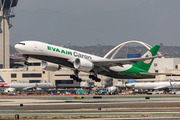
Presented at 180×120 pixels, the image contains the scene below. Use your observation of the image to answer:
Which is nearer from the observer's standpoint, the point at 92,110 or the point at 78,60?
the point at 92,110

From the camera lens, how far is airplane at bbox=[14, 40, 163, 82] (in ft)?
163

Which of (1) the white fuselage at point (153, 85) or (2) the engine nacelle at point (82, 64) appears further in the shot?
(1) the white fuselage at point (153, 85)

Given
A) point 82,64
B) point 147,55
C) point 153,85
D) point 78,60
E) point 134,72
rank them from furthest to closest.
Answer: point 153,85, point 147,55, point 134,72, point 78,60, point 82,64

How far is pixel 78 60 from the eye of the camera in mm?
54312

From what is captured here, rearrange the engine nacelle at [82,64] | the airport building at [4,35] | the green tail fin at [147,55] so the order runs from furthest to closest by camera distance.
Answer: the airport building at [4,35] < the green tail fin at [147,55] < the engine nacelle at [82,64]

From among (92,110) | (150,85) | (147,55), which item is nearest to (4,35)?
(150,85)

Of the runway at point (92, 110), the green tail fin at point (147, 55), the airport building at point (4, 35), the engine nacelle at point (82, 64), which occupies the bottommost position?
the runway at point (92, 110)

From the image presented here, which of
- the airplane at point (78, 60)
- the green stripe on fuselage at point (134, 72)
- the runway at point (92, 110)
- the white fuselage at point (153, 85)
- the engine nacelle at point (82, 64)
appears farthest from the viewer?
the white fuselage at point (153, 85)

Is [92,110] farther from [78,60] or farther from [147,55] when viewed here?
[147,55]

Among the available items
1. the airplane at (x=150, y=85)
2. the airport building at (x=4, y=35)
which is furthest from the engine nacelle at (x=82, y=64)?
the airport building at (x=4, y=35)

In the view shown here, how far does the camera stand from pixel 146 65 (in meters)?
69.1

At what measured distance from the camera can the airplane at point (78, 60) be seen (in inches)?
1957

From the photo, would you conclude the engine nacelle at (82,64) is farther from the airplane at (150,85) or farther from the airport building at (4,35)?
the airport building at (4,35)

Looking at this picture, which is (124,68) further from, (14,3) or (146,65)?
(14,3)
